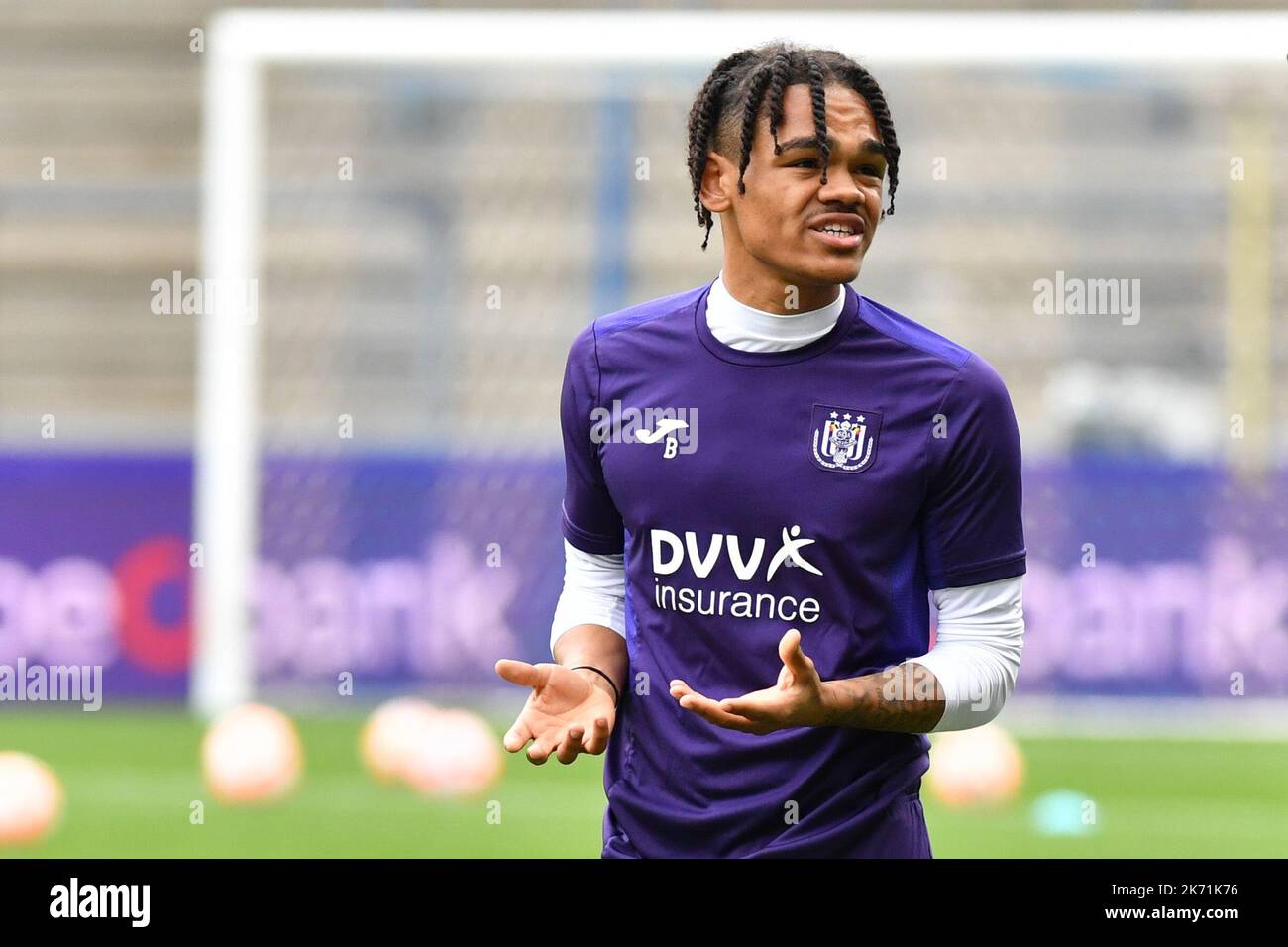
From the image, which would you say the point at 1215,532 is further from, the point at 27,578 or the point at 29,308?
the point at 29,308

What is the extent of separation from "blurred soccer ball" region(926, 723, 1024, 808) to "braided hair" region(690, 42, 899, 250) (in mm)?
4819

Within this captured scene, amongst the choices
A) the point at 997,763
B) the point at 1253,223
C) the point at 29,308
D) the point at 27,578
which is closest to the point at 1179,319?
the point at 1253,223

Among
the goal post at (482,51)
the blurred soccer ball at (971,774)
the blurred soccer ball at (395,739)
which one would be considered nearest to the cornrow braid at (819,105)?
the blurred soccer ball at (971,774)

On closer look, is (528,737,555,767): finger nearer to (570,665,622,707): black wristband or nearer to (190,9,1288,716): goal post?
(570,665,622,707): black wristband

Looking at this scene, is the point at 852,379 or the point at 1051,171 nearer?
the point at 852,379

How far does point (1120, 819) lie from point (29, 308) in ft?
25.5

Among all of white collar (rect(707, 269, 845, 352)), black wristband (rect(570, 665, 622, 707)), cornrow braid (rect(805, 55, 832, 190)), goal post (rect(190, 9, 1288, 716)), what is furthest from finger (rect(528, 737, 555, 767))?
goal post (rect(190, 9, 1288, 716))

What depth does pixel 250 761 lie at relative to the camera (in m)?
7.26

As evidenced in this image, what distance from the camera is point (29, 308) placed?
38.3 ft

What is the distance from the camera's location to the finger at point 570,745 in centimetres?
254

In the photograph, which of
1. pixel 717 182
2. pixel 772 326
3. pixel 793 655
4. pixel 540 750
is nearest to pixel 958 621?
pixel 793 655

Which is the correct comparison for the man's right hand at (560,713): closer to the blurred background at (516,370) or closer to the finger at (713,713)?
the finger at (713,713)

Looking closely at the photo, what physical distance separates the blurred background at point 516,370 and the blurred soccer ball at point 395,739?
0.31 meters

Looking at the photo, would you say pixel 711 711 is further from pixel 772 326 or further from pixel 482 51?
pixel 482 51
